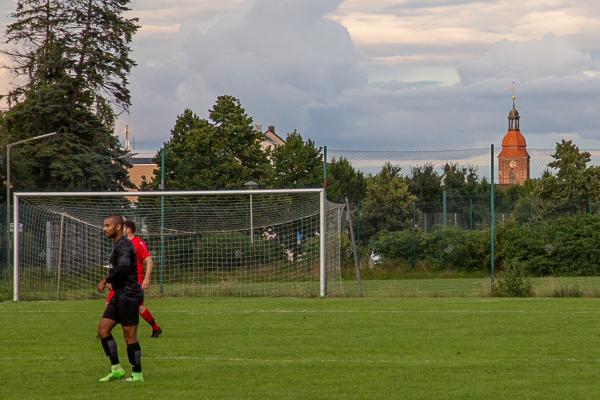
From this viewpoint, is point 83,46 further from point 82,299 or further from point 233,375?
point 233,375

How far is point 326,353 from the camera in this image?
15492mm

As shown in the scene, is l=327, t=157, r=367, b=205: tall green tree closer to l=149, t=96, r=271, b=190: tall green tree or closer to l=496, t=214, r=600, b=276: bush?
l=496, t=214, r=600, b=276: bush

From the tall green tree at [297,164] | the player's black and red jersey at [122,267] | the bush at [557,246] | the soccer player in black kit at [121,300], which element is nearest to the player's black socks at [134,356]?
the soccer player in black kit at [121,300]

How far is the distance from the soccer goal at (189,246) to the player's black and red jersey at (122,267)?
1589cm

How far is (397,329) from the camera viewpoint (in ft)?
62.6

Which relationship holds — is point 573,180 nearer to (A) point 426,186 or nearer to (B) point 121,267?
(A) point 426,186

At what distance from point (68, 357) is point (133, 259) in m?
2.99

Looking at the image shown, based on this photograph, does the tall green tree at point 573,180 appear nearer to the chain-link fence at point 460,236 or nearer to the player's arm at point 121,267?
the chain-link fence at point 460,236

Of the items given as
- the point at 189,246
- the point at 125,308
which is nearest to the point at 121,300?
the point at 125,308

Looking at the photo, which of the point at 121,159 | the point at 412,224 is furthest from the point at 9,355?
the point at 121,159

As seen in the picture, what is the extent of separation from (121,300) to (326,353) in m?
3.39

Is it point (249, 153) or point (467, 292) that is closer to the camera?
point (467, 292)

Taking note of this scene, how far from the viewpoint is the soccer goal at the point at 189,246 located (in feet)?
97.9

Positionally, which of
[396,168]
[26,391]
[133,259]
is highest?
[396,168]
